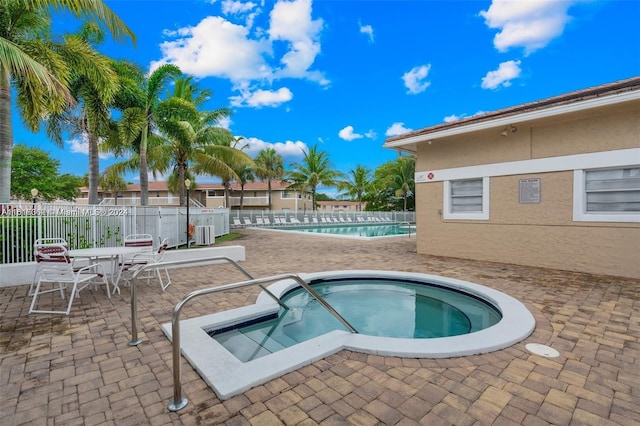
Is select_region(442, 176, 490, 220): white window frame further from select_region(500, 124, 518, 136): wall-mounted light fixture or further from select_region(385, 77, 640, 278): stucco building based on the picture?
select_region(500, 124, 518, 136): wall-mounted light fixture

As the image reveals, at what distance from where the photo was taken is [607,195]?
279 inches

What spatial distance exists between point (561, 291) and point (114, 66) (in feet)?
58.0

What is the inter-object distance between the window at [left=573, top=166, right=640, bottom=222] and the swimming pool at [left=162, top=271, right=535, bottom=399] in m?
4.35

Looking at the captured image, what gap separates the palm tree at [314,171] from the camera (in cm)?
3656

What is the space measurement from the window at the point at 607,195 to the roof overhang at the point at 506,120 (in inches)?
60.1

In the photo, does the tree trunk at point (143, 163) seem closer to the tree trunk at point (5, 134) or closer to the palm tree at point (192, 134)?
the palm tree at point (192, 134)

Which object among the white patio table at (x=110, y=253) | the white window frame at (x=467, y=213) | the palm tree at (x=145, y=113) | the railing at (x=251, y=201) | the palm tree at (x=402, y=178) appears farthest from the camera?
the railing at (x=251, y=201)

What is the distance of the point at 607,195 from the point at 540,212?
4.39 ft

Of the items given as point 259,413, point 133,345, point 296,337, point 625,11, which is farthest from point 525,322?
point 625,11

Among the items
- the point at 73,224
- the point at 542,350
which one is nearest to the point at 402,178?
the point at 73,224

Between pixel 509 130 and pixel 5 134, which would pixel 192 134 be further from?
pixel 509 130

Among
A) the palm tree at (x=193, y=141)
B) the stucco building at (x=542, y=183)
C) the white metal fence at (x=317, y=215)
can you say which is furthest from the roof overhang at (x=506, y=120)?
the white metal fence at (x=317, y=215)

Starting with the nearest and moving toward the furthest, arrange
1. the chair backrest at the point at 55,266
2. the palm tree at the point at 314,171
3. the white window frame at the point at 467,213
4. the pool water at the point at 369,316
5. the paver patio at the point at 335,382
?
the paver patio at the point at 335,382 < the pool water at the point at 369,316 < the chair backrest at the point at 55,266 < the white window frame at the point at 467,213 < the palm tree at the point at 314,171

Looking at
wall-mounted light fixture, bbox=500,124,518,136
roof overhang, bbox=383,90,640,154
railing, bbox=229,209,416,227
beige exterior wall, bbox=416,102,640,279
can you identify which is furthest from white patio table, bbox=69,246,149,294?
railing, bbox=229,209,416,227
